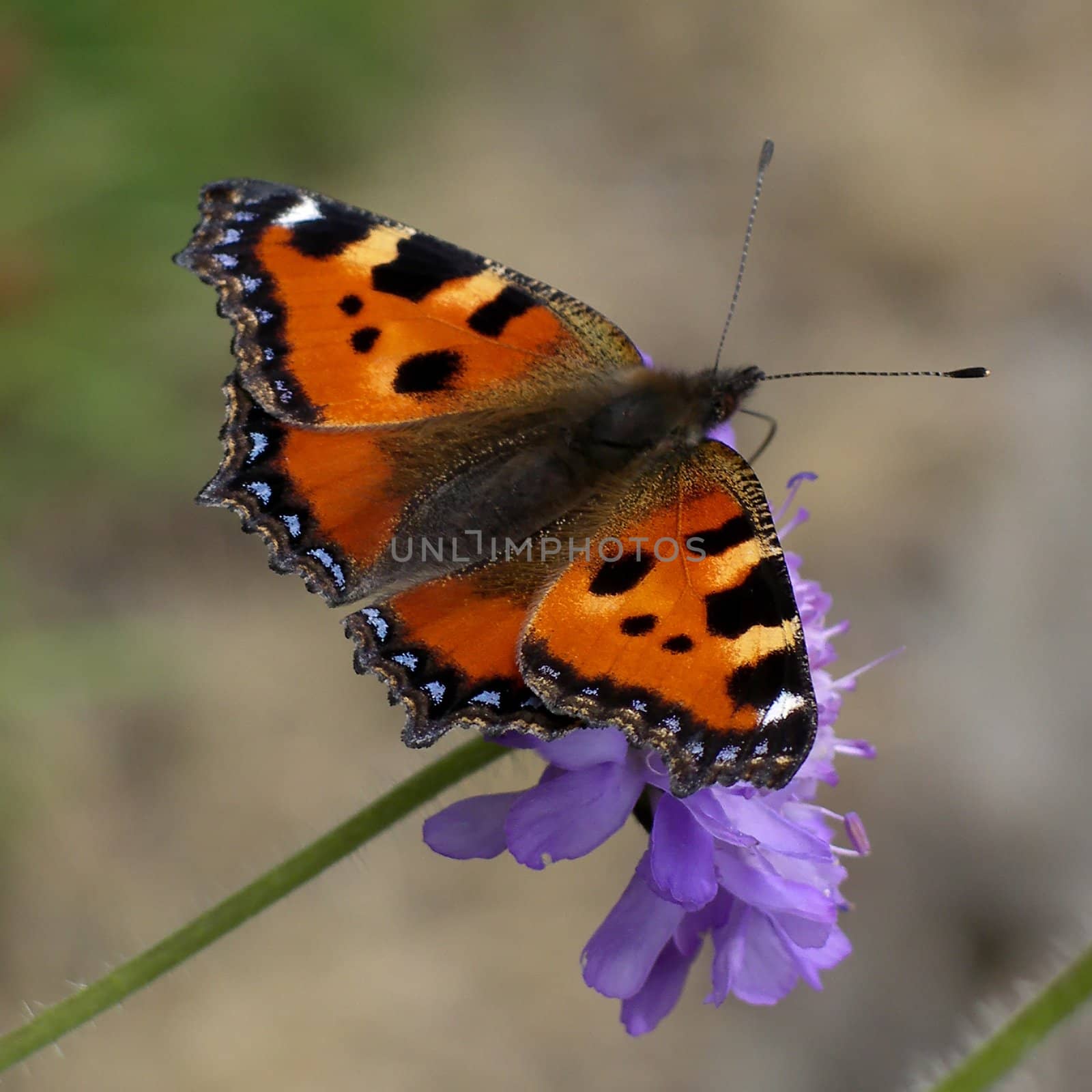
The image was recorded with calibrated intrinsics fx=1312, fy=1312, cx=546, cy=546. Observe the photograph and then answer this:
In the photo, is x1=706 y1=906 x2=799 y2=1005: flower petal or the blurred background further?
the blurred background

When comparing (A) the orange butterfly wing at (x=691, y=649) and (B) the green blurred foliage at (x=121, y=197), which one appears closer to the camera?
(A) the orange butterfly wing at (x=691, y=649)

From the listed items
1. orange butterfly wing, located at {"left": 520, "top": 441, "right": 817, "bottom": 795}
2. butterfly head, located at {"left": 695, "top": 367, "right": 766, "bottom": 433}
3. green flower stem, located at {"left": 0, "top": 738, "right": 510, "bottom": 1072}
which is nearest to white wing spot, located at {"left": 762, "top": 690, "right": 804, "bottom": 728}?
orange butterfly wing, located at {"left": 520, "top": 441, "right": 817, "bottom": 795}

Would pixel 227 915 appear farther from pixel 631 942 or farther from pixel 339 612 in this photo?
pixel 339 612

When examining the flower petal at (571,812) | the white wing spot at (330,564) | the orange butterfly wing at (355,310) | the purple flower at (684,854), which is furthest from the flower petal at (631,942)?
the orange butterfly wing at (355,310)

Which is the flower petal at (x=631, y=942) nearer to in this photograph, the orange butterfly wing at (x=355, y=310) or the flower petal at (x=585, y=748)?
the flower petal at (x=585, y=748)

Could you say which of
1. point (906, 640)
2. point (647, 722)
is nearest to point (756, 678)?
point (647, 722)

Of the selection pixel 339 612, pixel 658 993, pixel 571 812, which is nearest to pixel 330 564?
pixel 571 812

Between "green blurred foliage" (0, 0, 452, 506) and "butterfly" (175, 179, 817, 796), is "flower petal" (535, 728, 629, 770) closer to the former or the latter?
"butterfly" (175, 179, 817, 796)
